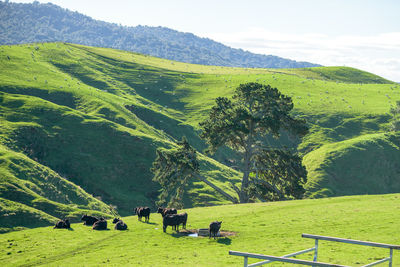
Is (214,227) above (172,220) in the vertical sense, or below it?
above

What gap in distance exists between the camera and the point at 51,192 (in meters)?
60.6

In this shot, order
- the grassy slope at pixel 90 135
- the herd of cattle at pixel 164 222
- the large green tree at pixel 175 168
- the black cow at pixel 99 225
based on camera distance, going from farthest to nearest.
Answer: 1. the grassy slope at pixel 90 135
2. the large green tree at pixel 175 168
3. the black cow at pixel 99 225
4. the herd of cattle at pixel 164 222

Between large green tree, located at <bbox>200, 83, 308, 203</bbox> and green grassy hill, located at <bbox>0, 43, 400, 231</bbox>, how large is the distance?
Answer: 1286cm

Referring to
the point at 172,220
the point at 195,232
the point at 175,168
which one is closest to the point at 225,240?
the point at 195,232

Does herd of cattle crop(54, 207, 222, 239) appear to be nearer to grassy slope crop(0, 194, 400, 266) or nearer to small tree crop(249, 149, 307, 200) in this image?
grassy slope crop(0, 194, 400, 266)

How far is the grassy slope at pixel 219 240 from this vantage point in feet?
97.8

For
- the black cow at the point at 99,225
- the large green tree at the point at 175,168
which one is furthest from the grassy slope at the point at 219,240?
the large green tree at the point at 175,168

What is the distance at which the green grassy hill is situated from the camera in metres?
77.3

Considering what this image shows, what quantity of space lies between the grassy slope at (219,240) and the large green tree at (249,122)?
2033 centimetres

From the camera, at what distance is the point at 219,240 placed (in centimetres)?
3503

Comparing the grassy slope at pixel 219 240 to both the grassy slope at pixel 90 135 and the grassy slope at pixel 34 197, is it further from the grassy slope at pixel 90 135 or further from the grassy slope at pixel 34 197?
the grassy slope at pixel 90 135

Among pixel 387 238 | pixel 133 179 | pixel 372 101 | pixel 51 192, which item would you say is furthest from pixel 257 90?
pixel 372 101

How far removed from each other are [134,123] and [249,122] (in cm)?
4078

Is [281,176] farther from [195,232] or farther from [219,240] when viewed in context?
[219,240]
